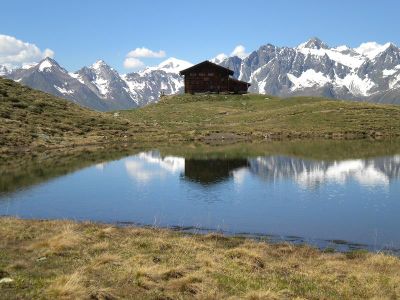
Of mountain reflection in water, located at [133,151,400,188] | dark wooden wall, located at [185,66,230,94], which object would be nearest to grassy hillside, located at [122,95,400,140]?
dark wooden wall, located at [185,66,230,94]

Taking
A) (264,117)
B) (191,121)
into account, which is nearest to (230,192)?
(191,121)

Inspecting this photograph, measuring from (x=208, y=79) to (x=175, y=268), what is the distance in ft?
494

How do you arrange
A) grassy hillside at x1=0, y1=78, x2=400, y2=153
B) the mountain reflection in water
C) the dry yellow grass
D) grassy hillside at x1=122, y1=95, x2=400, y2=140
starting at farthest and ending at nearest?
grassy hillside at x1=122, y1=95, x2=400, y2=140 → grassy hillside at x1=0, y1=78, x2=400, y2=153 → the mountain reflection in water → the dry yellow grass

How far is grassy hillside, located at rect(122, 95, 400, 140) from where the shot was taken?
4742 inches

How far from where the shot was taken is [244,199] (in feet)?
155

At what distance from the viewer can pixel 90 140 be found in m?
112

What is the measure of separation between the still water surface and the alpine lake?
9 centimetres

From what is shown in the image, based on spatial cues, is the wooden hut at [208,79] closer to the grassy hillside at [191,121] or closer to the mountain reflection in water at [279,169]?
the grassy hillside at [191,121]

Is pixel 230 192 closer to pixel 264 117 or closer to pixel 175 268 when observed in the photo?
pixel 175 268

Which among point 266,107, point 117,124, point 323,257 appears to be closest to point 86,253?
point 323,257

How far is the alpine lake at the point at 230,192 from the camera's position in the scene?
36.5 meters

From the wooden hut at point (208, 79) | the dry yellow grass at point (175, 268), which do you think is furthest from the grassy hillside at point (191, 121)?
the dry yellow grass at point (175, 268)

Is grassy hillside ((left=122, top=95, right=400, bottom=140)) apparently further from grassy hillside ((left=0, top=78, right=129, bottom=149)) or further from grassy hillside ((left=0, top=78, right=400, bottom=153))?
grassy hillside ((left=0, top=78, right=129, bottom=149))

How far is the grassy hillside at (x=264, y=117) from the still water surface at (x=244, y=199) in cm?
4652
